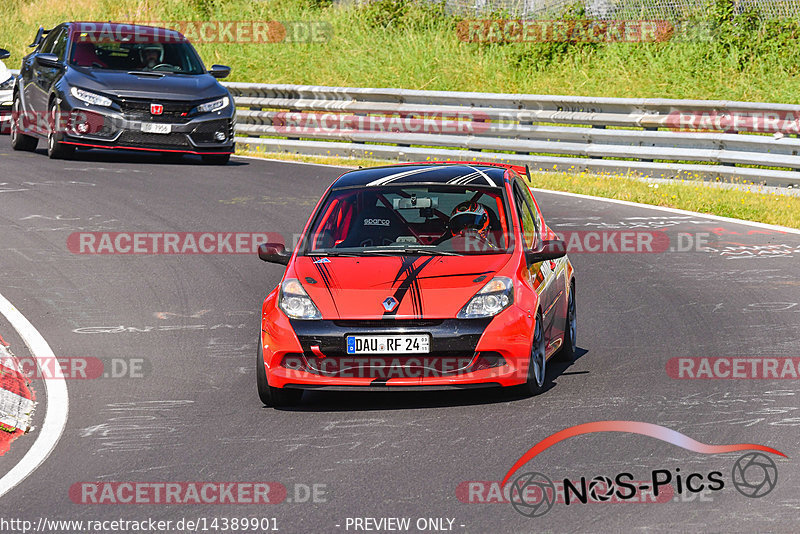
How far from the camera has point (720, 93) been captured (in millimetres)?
24172

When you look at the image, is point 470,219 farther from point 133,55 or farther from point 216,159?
point 216,159

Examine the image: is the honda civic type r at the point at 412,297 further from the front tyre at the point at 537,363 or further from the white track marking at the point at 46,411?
the white track marking at the point at 46,411

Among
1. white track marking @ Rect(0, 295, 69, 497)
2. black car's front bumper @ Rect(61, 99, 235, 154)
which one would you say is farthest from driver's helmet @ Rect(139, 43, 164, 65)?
white track marking @ Rect(0, 295, 69, 497)

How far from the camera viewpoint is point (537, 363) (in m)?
8.27

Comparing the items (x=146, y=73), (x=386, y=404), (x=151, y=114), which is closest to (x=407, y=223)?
(x=386, y=404)

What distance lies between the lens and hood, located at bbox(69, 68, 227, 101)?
18.9m

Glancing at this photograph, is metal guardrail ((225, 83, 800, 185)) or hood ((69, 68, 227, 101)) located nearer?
metal guardrail ((225, 83, 800, 185))

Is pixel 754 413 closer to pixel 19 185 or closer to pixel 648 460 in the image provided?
pixel 648 460

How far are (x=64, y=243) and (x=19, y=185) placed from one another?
3866 mm

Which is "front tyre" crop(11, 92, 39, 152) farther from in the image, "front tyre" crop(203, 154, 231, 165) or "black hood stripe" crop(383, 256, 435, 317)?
"black hood stripe" crop(383, 256, 435, 317)

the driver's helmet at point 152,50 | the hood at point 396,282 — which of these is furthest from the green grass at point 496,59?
the hood at point 396,282

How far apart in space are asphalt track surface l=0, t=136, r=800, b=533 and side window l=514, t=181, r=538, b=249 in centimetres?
92

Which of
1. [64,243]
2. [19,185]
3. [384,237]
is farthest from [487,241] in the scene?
[19,185]

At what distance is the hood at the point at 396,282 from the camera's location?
26.1 ft
